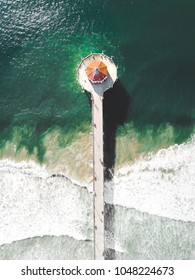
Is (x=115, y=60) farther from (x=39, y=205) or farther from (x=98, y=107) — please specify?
(x=39, y=205)

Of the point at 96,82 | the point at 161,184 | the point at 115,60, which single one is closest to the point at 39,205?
the point at 161,184

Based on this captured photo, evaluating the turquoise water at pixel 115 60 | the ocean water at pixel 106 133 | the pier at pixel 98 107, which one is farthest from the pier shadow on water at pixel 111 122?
the pier at pixel 98 107

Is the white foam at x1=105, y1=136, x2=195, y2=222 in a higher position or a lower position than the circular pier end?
lower

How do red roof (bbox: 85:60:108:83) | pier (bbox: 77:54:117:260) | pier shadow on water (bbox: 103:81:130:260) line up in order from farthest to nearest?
pier shadow on water (bbox: 103:81:130:260) < red roof (bbox: 85:60:108:83) < pier (bbox: 77:54:117:260)

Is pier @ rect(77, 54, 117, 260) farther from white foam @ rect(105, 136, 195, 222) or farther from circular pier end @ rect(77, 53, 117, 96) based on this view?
white foam @ rect(105, 136, 195, 222)

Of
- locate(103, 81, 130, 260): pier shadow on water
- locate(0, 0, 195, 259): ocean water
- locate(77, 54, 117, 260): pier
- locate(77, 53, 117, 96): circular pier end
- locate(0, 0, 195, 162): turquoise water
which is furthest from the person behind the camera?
locate(0, 0, 195, 162): turquoise water

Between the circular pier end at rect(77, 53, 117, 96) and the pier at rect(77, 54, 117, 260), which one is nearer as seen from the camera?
the pier at rect(77, 54, 117, 260)

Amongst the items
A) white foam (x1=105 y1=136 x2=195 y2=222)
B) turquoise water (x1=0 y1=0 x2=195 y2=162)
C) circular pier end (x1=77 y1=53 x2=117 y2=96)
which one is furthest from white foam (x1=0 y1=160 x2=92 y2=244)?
circular pier end (x1=77 y1=53 x2=117 y2=96)

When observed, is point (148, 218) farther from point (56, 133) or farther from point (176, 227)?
point (56, 133)
